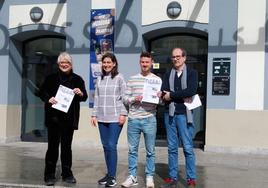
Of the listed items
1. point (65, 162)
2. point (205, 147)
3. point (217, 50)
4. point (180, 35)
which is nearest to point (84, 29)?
point (180, 35)

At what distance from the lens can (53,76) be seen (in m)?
7.08

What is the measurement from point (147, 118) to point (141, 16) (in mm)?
4816

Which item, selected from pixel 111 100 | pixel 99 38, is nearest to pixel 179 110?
pixel 111 100

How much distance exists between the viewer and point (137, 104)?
6754 mm

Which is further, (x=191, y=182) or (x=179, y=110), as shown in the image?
(x=191, y=182)

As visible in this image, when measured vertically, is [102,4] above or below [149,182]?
above

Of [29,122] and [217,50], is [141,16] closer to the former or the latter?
[217,50]

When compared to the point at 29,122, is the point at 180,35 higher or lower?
higher

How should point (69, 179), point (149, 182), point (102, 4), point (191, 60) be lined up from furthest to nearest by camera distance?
point (191, 60), point (102, 4), point (69, 179), point (149, 182)

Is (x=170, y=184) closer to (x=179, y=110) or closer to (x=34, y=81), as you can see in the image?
(x=179, y=110)

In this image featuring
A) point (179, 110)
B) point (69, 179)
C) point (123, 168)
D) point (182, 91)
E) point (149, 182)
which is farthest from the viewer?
point (123, 168)

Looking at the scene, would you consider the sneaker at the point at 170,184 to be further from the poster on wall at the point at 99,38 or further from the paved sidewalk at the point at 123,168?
the poster on wall at the point at 99,38

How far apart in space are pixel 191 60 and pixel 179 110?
485 centimetres

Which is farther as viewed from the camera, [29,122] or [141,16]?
[29,122]
